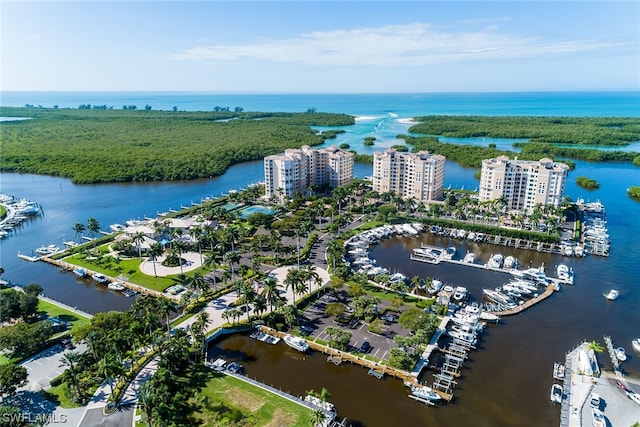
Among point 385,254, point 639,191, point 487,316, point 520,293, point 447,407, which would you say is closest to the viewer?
point 447,407

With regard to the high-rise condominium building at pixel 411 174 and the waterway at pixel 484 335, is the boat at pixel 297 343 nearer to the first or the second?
the waterway at pixel 484 335

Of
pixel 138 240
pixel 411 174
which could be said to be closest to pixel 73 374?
pixel 138 240

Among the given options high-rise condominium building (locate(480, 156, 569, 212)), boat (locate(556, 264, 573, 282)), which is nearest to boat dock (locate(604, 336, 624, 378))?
boat (locate(556, 264, 573, 282))

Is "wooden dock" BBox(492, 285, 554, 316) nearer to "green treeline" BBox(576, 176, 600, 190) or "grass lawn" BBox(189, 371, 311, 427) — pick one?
"grass lawn" BBox(189, 371, 311, 427)

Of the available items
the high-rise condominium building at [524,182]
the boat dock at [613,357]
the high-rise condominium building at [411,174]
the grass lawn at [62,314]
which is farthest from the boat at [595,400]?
the high-rise condominium building at [411,174]

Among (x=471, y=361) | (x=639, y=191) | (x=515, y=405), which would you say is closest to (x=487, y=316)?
(x=471, y=361)

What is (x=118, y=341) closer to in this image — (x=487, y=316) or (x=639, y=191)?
(x=487, y=316)

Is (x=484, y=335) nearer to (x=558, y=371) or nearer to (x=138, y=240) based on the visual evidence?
(x=558, y=371)
